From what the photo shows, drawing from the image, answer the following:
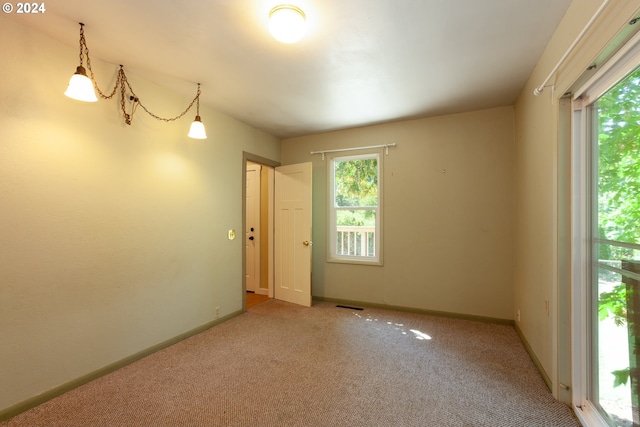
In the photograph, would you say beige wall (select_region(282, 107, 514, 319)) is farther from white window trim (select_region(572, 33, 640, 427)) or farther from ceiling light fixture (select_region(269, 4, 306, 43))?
ceiling light fixture (select_region(269, 4, 306, 43))

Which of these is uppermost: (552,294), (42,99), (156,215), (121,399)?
(42,99)

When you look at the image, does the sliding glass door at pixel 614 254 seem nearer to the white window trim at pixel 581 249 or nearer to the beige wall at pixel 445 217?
the white window trim at pixel 581 249

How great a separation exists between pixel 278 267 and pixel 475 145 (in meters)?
3.16

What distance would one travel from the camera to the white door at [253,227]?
183 inches

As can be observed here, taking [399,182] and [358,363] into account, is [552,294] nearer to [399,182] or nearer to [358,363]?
[358,363]

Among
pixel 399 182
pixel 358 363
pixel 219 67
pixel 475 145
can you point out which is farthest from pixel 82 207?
pixel 475 145

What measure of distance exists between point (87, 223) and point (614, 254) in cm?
343

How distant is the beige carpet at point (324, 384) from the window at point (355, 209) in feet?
4.00

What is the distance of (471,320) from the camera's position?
10.8ft

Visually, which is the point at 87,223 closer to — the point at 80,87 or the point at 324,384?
the point at 80,87

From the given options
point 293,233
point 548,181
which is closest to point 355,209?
point 293,233

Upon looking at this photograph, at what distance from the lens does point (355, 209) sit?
4020 mm

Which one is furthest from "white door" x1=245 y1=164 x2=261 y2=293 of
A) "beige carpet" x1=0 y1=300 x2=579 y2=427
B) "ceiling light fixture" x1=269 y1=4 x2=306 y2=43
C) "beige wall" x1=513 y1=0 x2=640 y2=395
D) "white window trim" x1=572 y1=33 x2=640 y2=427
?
"white window trim" x1=572 y1=33 x2=640 y2=427

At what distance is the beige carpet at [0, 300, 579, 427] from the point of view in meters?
1.71
